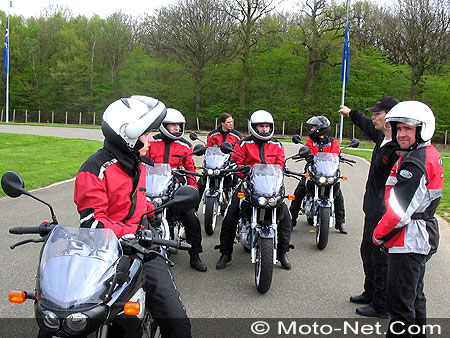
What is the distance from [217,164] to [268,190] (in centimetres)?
305

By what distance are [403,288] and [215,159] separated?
529cm

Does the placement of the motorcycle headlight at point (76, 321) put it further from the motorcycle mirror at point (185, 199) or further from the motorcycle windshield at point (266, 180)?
the motorcycle windshield at point (266, 180)

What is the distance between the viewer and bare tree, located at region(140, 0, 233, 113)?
43250 millimetres

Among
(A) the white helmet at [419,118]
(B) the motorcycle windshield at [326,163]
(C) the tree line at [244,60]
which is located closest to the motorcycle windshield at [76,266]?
(A) the white helmet at [419,118]

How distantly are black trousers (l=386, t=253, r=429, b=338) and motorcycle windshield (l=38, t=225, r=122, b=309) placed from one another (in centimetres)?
219

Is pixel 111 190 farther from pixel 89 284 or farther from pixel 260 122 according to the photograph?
pixel 260 122

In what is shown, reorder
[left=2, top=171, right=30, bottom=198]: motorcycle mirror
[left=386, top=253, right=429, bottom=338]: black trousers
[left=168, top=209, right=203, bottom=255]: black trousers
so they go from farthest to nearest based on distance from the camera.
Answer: [left=168, top=209, right=203, bottom=255]: black trousers → [left=386, top=253, right=429, bottom=338]: black trousers → [left=2, top=171, right=30, bottom=198]: motorcycle mirror

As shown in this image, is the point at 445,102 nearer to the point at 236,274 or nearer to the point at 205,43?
the point at 205,43

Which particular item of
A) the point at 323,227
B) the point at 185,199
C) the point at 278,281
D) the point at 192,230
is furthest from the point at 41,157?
the point at 185,199

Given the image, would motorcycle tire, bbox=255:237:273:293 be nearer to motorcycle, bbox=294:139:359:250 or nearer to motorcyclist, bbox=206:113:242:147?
motorcycle, bbox=294:139:359:250

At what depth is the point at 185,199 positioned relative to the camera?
2.93 meters

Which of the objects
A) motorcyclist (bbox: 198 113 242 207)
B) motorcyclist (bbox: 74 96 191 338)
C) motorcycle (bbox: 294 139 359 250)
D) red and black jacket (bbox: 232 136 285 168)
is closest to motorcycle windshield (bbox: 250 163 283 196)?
red and black jacket (bbox: 232 136 285 168)

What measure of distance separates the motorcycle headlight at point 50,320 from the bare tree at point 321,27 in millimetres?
42888

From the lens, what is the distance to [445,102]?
37719 millimetres
